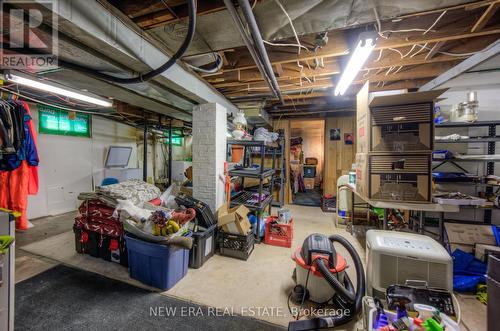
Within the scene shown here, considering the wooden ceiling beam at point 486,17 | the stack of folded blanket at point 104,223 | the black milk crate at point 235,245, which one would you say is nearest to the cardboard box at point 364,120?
the wooden ceiling beam at point 486,17

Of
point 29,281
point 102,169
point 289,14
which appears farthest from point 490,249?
point 102,169

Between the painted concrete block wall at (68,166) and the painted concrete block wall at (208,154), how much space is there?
139 inches

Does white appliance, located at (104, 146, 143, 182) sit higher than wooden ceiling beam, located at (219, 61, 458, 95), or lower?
lower

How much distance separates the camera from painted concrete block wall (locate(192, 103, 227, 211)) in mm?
2973

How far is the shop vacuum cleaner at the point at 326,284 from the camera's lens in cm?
148

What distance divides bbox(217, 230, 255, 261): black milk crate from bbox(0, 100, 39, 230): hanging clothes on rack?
2.79m

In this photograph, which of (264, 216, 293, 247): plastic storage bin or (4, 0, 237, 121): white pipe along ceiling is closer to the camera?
(4, 0, 237, 121): white pipe along ceiling

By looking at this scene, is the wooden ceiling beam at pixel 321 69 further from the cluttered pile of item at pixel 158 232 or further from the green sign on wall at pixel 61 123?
the green sign on wall at pixel 61 123

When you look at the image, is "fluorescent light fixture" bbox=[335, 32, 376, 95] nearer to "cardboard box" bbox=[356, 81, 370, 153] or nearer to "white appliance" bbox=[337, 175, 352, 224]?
"cardboard box" bbox=[356, 81, 370, 153]

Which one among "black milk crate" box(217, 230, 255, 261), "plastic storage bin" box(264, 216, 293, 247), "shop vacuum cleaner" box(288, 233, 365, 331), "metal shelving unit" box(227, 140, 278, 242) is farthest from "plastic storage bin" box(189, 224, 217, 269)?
"shop vacuum cleaner" box(288, 233, 365, 331)

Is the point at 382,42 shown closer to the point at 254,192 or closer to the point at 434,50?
the point at 434,50

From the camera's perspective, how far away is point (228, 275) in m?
2.22

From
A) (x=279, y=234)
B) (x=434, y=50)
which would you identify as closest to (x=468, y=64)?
(x=434, y=50)

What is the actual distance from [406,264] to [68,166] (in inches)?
243
